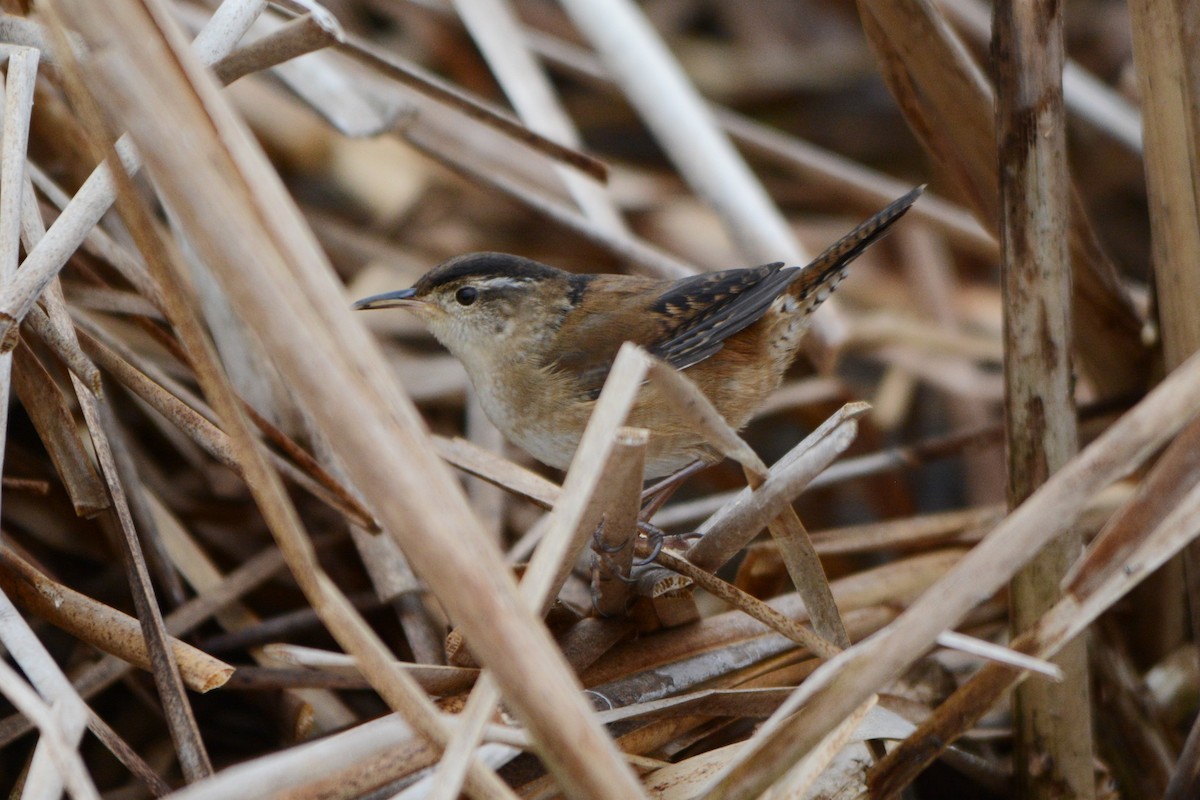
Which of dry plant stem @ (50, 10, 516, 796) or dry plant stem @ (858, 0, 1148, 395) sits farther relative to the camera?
dry plant stem @ (858, 0, 1148, 395)

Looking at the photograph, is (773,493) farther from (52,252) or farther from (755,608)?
(52,252)

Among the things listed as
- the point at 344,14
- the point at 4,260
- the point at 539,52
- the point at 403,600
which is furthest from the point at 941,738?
the point at 344,14

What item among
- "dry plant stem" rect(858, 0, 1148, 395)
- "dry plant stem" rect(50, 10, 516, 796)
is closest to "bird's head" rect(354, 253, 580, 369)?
"dry plant stem" rect(858, 0, 1148, 395)

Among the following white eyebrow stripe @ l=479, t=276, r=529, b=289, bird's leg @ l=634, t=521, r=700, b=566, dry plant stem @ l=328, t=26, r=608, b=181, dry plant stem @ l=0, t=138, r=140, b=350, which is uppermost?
dry plant stem @ l=328, t=26, r=608, b=181

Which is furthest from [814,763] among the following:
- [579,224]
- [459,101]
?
[579,224]

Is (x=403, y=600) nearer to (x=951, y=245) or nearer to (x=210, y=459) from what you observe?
(x=210, y=459)

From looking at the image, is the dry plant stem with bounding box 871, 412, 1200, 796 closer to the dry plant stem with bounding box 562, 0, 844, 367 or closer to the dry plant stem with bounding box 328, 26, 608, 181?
the dry plant stem with bounding box 328, 26, 608, 181
